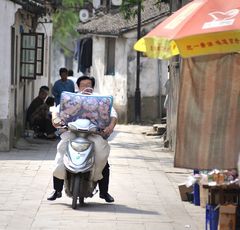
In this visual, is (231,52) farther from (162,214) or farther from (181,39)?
(162,214)

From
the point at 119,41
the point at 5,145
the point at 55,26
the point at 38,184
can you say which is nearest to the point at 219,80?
the point at 38,184

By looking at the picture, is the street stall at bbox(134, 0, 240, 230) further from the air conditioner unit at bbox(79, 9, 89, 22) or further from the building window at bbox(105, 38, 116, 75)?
the air conditioner unit at bbox(79, 9, 89, 22)

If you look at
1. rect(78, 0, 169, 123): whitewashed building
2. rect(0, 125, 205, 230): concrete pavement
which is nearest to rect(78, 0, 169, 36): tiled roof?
rect(78, 0, 169, 123): whitewashed building

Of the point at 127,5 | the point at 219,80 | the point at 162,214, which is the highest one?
the point at 127,5

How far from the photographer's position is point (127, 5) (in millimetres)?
19156

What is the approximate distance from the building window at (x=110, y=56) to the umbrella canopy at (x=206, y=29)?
2123 centimetres

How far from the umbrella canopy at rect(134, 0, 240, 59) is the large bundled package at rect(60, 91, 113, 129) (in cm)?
291

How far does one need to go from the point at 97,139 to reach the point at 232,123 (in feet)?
10.8

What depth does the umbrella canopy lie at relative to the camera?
21.5 feet

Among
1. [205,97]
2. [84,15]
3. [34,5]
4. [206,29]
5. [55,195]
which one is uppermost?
[84,15]

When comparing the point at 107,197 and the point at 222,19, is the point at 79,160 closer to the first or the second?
the point at 107,197

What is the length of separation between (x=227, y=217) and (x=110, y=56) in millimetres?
21524

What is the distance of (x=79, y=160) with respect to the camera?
31.9 feet

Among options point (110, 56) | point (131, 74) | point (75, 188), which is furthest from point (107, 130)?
point (110, 56)
